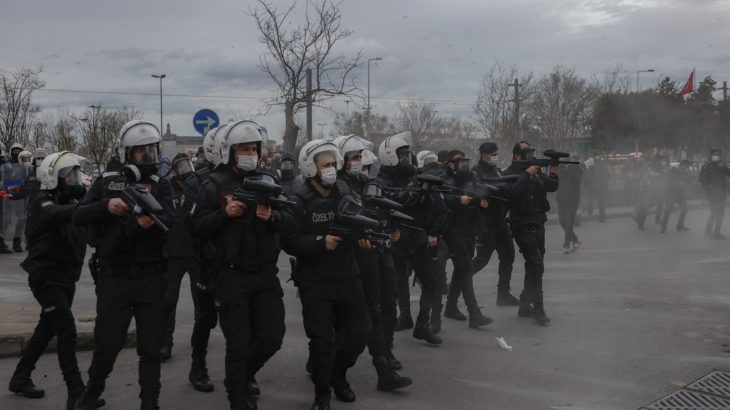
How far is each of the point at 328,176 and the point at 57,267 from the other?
194 cm

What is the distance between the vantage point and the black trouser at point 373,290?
5.48 metres

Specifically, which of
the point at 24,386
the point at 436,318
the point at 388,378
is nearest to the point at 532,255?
the point at 436,318

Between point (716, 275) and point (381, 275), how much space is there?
6.79 metres

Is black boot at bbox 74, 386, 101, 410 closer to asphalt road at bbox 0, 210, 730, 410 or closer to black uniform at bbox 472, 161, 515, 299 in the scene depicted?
asphalt road at bbox 0, 210, 730, 410

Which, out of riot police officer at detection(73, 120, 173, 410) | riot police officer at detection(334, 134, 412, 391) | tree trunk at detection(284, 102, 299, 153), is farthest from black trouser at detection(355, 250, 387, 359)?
tree trunk at detection(284, 102, 299, 153)

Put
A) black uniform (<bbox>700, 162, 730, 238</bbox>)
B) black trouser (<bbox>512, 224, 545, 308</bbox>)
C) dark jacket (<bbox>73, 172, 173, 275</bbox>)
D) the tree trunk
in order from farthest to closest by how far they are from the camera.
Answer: the tree trunk < black uniform (<bbox>700, 162, 730, 238</bbox>) < black trouser (<bbox>512, 224, 545, 308</bbox>) < dark jacket (<bbox>73, 172, 173, 275</bbox>)

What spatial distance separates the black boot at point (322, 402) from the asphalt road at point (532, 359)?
0.23 metres

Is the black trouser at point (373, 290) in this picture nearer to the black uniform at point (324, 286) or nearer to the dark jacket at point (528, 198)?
the black uniform at point (324, 286)

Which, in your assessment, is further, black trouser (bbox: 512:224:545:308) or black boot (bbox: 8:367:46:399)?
black trouser (bbox: 512:224:545:308)

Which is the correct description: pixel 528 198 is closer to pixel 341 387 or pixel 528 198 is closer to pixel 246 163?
pixel 341 387

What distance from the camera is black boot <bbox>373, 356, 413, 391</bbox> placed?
5.42 m

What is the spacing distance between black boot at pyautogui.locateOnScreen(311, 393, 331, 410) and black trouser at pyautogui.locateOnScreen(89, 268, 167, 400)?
1040 millimetres

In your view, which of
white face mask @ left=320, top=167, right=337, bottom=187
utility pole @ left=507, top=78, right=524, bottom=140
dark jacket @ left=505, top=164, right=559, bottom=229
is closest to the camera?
white face mask @ left=320, top=167, right=337, bottom=187

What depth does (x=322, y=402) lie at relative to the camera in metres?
4.96
